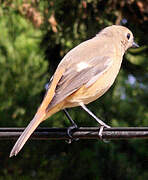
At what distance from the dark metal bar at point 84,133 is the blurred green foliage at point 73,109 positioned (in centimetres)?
179

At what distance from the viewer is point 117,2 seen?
4.72 metres

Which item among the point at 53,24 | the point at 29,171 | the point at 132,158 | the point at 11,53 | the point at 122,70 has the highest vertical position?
the point at 53,24

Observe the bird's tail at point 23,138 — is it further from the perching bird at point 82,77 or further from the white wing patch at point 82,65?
the white wing patch at point 82,65

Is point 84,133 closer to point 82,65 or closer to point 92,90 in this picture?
point 92,90

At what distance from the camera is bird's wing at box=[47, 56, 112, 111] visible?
3386 millimetres

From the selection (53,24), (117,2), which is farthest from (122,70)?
(53,24)

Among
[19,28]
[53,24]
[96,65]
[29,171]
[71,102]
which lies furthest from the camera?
[19,28]

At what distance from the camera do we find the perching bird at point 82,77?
11.1 ft

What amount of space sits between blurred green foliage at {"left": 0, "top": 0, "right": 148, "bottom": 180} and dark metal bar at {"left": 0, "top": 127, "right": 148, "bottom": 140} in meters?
1.79

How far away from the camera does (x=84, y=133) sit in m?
2.85

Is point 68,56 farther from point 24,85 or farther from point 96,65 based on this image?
point 24,85

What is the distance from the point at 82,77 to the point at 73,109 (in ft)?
4.02

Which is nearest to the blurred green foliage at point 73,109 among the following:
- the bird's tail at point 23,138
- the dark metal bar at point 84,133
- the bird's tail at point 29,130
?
the bird's tail at point 29,130

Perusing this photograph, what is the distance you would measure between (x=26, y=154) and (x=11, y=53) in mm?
1082
